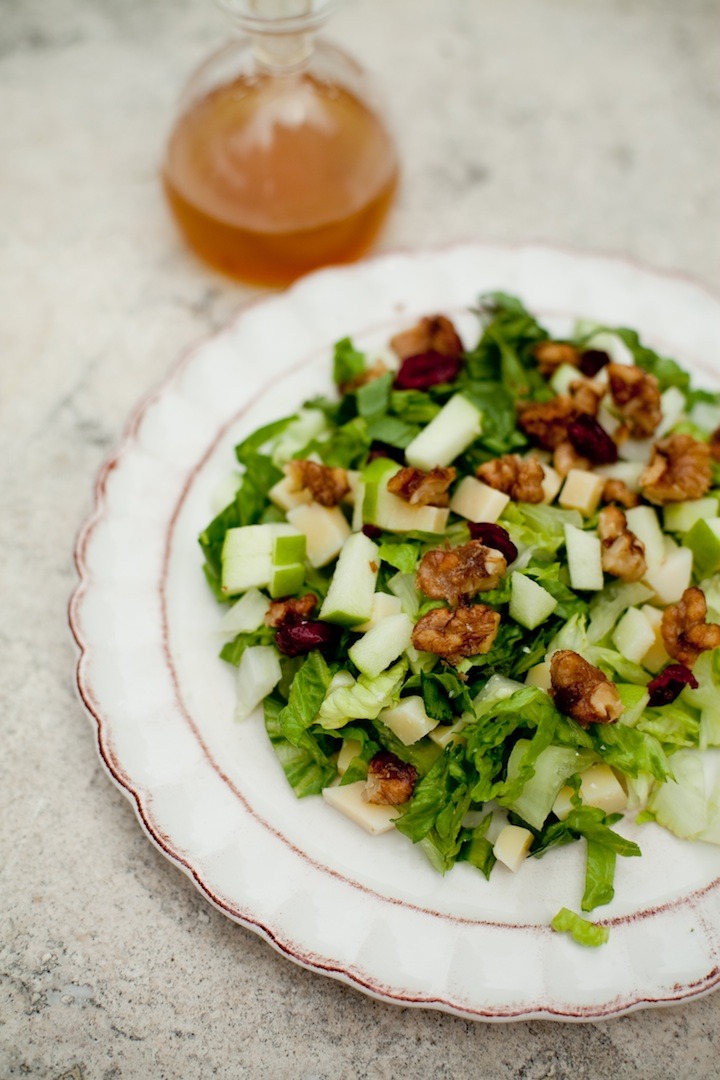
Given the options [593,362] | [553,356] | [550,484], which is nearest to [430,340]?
[553,356]

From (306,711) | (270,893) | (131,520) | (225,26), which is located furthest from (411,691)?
(225,26)

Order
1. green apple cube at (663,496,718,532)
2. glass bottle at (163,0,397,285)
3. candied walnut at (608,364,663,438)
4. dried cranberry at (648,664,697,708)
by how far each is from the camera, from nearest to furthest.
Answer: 1. dried cranberry at (648,664,697,708)
2. green apple cube at (663,496,718,532)
3. candied walnut at (608,364,663,438)
4. glass bottle at (163,0,397,285)

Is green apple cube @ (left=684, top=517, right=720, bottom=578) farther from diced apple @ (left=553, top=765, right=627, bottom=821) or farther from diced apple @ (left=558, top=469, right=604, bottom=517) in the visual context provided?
diced apple @ (left=553, top=765, right=627, bottom=821)

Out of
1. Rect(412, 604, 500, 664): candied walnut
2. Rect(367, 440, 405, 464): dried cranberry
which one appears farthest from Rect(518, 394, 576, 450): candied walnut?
Rect(412, 604, 500, 664): candied walnut

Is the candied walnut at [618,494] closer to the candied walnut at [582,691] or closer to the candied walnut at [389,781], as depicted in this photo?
the candied walnut at [582,691]

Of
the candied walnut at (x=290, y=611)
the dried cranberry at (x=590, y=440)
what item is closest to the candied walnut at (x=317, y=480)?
the candied walnut at (x=290, y=611)

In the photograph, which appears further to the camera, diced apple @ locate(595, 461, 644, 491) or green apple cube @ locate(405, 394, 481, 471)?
diced apple @ locate(595, 461, 644, 491)

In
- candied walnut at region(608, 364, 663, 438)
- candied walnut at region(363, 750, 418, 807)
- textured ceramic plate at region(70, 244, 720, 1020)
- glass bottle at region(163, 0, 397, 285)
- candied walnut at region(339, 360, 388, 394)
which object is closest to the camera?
textured ceramic plate at region(70, 244, 720, 1020)
